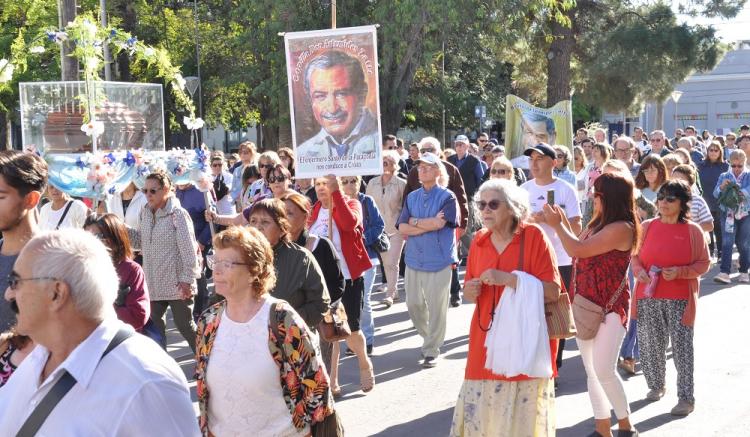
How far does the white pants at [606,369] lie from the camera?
19.7ft

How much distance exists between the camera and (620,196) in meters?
5.99

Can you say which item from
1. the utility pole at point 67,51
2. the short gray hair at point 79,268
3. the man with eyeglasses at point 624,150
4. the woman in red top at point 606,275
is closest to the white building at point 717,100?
the man with eyeglasses at point 624,150

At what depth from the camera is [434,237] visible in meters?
8.58

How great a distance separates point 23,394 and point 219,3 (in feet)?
119

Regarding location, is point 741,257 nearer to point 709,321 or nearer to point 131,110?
point 709,321

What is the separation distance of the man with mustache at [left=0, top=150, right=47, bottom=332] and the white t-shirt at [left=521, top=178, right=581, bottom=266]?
4303mm

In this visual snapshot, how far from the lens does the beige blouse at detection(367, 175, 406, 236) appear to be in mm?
11781

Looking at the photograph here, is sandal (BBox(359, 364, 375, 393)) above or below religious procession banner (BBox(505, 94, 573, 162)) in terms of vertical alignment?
below

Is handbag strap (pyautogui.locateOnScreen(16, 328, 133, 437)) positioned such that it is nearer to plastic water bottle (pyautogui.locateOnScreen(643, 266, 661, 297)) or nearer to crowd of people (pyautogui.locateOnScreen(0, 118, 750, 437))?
crowd of people (pyautogui.locateOnScreen(0, 118, 750, 437))

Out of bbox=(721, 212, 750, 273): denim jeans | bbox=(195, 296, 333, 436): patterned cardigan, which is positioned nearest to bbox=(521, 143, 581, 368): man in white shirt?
bbox=(195, 296, 333, 436): patterned cardigan

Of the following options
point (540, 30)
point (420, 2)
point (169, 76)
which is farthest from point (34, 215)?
point (540, 30)

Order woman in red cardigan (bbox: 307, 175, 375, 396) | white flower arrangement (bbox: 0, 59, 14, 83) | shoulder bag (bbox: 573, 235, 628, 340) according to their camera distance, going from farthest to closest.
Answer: white flower arrangement (bbox: 0, 59, 14, 83), woman in red cardigan (bbox: 307, 175, 375, 396), shoulder bag (bbox: 573, 235, 628, 340)

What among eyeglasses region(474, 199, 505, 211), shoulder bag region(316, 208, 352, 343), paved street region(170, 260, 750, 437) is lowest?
paved street region(170, 260, 750, 437)

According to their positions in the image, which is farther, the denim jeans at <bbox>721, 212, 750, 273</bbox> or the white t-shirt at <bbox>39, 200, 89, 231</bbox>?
the denim jeans at <bbox>721, 212, 750, 273</bbox>
